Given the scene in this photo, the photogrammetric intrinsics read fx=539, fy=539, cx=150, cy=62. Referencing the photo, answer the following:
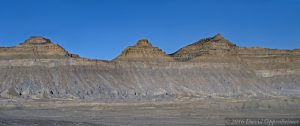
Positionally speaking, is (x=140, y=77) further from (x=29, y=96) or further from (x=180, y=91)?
(x=29, y=96)

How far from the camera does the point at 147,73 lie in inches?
3706

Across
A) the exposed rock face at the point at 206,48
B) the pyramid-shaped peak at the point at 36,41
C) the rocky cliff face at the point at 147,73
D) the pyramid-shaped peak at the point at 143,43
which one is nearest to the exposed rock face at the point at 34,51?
the rocky cliff face at the point at 147,73

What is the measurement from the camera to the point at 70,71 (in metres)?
87.9

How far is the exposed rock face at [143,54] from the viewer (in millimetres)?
101812

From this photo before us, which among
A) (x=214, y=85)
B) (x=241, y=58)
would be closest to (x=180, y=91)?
(x=214, y=85)

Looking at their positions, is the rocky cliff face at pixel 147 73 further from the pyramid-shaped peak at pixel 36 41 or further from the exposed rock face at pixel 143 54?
the pyramid-shaped peak at pixel 36 41

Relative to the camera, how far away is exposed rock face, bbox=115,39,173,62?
102 m

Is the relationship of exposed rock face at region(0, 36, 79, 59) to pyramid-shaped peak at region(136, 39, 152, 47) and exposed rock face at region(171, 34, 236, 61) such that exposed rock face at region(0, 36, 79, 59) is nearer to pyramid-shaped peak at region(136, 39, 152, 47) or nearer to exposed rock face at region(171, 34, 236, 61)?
pyramid-shaped peak at region(136, 39, 152, 47)

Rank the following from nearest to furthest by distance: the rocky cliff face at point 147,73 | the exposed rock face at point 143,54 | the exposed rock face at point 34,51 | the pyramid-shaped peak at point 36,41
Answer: the rocky cliff face at point 147,73
the exposed rock face at point 34,51
the pyramid-shaped peak at point 36,41
the exposed rock face at point 143,54

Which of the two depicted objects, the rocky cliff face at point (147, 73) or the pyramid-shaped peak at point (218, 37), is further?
the pyramid-shaped peak at point (218, 37)

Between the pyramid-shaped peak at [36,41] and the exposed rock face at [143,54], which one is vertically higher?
the pyramid-shaped peak at [36,41]

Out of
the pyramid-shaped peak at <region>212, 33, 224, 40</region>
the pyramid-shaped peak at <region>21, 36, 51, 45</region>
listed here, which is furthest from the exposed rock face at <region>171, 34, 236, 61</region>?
the pyramid-shaped peak at <region>21, 36, 51, 45</region>

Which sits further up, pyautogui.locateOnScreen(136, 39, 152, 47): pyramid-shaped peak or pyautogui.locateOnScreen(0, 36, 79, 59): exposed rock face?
pyautogui.locateOnScreen(136, 39, 152, 47): pyramid-shaped peak

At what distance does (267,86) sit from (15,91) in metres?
43.8
